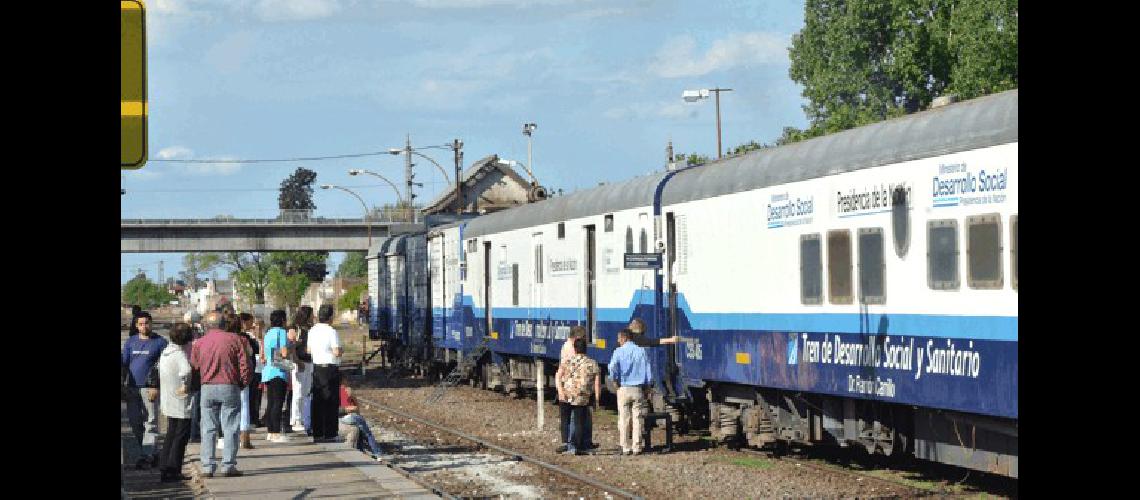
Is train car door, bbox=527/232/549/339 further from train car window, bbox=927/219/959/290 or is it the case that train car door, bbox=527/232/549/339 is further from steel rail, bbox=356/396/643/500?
train car window, bbox=927/219/959/290

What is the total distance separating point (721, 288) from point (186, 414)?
605 centimetres

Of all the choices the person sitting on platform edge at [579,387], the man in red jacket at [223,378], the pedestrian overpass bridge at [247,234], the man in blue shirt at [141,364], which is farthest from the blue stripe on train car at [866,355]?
the pedestrian overpass bridge at [247,234]

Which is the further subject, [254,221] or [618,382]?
[254,221]

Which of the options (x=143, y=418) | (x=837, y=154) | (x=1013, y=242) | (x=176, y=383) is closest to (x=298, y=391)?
(x=143, y=418)

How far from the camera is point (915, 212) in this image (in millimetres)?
13633

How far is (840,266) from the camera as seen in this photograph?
15.1 metres

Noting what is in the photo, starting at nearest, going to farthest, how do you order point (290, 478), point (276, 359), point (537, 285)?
point (290, 478) < point (276, 359) < point (537, 285)

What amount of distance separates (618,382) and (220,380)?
5407 mm

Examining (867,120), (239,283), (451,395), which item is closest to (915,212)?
(451,395)

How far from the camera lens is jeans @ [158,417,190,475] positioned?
15844 millimetres

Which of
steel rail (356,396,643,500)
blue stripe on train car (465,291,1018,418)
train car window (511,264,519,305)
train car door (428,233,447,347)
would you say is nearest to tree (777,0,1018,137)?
train car door (428,233,447,347)

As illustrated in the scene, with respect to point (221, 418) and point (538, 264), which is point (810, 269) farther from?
point (538, 264)

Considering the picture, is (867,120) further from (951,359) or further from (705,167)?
(951,359)

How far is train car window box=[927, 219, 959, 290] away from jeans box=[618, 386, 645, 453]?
20.1 ft
